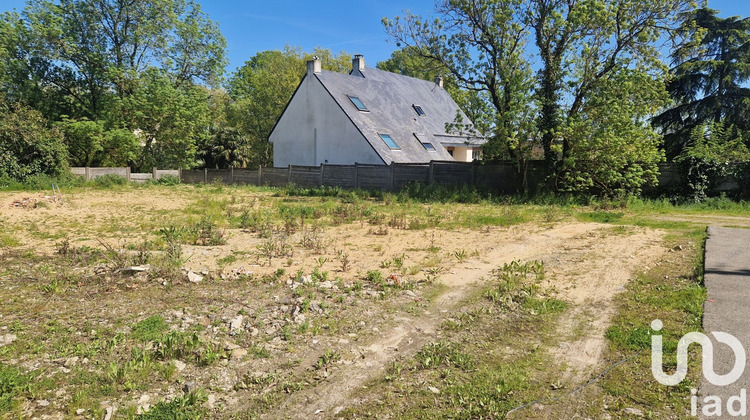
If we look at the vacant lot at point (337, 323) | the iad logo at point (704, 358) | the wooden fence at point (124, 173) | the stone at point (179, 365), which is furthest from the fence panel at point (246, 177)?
the iad logo at point (704, 358)

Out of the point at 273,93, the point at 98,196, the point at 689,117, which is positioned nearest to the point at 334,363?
the point at 98,196

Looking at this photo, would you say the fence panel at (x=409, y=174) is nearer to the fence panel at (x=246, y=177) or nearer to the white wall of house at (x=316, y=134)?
the white wall of house at (x=316, y=134)

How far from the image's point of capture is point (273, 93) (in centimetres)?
3950

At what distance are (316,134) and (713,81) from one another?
2083cm

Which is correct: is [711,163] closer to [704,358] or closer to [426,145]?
[426,145]

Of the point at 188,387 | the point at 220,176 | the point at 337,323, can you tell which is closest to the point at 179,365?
the point at 188,387

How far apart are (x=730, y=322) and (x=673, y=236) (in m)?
5.72

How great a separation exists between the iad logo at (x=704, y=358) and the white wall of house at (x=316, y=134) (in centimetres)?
1974

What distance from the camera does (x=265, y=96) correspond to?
130ft

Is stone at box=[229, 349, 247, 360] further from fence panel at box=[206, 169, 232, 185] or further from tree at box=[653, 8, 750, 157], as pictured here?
fence panel at box=[206, 169, 232, 185]

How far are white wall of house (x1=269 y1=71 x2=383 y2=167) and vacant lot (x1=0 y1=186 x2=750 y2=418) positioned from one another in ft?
52.0

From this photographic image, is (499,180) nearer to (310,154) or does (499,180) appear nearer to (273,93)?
(310,154)

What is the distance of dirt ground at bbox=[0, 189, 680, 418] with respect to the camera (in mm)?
3535

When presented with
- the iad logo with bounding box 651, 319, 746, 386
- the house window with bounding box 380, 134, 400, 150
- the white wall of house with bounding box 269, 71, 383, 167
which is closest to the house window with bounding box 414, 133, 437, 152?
the house window with bounding box 380, 134, 400, 150
